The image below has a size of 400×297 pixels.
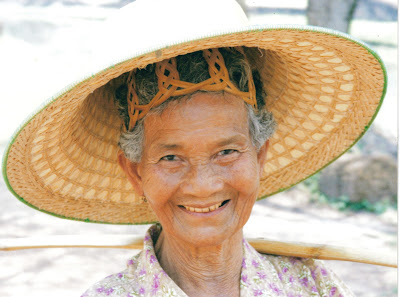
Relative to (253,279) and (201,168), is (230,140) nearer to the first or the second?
(201,168)

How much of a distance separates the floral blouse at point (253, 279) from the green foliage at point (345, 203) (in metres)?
4.45

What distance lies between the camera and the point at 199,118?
5.28 ft

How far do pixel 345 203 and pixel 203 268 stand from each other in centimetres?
508

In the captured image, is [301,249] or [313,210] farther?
[313,210]

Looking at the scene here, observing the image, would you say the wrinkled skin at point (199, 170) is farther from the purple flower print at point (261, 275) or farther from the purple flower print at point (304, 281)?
the purple flower print at point (304, 281)

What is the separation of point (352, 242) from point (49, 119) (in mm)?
4517

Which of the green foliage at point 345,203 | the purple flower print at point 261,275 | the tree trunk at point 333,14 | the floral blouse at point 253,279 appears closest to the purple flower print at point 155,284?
the floral blouse at point 253,279

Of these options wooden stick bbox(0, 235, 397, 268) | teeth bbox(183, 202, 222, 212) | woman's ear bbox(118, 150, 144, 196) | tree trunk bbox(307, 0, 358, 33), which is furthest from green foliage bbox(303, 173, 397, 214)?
teeth bbox(183, 202, 222, 212)

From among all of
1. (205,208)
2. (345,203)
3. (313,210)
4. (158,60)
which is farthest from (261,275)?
(345,203)

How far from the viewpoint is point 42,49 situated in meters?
12.1

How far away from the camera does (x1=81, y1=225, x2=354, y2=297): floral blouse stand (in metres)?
1.72

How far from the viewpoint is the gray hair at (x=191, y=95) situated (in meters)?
1.60

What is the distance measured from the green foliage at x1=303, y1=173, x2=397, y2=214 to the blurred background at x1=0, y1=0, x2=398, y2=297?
0.01 meters

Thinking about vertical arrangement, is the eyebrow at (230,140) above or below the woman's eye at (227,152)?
above
